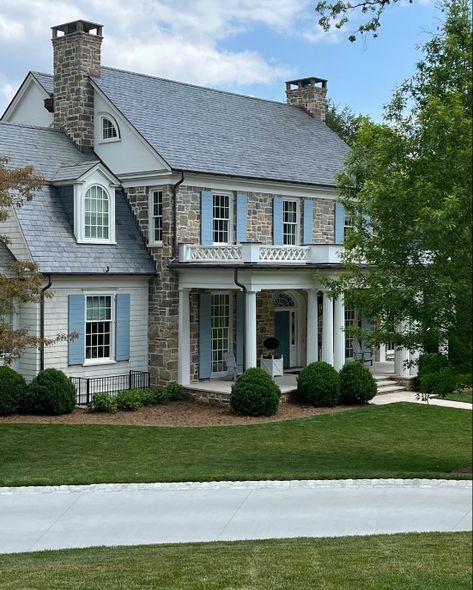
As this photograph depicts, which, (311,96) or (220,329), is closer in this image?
(220,329)

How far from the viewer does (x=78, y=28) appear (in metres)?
26.9

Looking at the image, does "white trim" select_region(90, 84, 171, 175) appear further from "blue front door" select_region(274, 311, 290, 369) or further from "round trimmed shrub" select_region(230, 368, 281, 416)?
"blue front door" select_region(274, 311, 290, 369)

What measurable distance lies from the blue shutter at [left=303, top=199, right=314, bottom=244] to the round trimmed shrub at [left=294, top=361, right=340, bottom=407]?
580 cm

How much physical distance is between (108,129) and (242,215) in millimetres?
4977

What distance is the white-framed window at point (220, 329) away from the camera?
2744cm

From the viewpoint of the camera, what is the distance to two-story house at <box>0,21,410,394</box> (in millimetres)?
24094

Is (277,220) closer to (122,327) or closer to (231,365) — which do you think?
(231,365)

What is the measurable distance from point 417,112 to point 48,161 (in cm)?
1632

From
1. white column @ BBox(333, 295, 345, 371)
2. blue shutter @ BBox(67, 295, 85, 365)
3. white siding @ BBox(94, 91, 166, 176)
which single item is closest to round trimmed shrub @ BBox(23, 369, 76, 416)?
blue shutter @ BBox(67, 295, 85, 365)

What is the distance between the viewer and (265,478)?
47.3 feet

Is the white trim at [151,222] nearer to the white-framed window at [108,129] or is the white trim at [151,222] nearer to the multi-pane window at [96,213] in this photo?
the multi-pane window at [96,213]

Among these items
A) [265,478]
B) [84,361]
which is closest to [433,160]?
[265,478]

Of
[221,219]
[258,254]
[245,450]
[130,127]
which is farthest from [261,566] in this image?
[130,127]

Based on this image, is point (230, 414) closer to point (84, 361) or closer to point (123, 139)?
point (84, 361)
